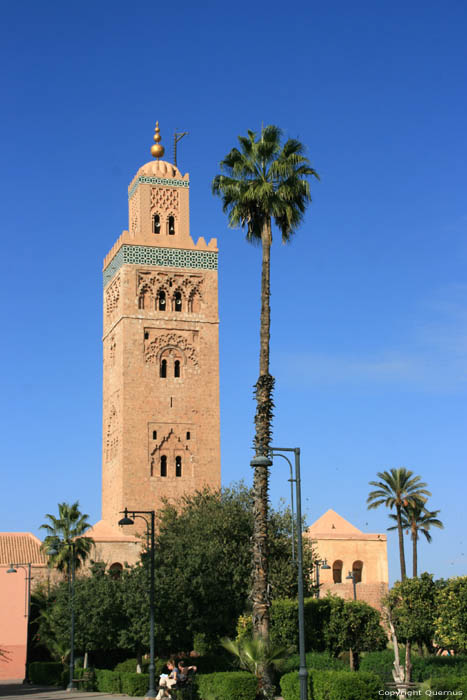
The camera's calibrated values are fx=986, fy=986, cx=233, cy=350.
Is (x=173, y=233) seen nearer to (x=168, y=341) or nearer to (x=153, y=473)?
(x=168, y=341)

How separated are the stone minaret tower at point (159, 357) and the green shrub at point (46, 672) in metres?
7.71

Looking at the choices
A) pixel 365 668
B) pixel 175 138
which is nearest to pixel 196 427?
pixel 175 138

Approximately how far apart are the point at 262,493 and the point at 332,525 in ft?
130

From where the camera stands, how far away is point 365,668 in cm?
3259

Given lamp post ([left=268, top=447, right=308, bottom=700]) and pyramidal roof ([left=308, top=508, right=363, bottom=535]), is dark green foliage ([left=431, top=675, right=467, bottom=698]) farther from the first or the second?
pyramidal roof ([left=308, top=508, right=363, bottom=535])

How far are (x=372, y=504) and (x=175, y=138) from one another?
24.8 m

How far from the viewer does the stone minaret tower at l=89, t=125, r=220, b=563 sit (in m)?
53.2

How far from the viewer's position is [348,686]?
77.2 feet

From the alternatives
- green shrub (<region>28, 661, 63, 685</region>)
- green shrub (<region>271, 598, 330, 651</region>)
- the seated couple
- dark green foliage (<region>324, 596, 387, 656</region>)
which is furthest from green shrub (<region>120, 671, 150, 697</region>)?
green shrub (<region>28, 661, 63, 685</region>)

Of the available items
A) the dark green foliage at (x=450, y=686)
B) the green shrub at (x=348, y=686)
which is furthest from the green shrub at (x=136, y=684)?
the dark green foliage at (x=450, y=686)

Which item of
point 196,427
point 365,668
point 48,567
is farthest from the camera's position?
point 196,427

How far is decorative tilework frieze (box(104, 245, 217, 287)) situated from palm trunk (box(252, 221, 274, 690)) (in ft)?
90.6

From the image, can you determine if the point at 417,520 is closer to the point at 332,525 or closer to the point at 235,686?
the point at 332,525

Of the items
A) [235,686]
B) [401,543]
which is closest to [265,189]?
[235,686]
